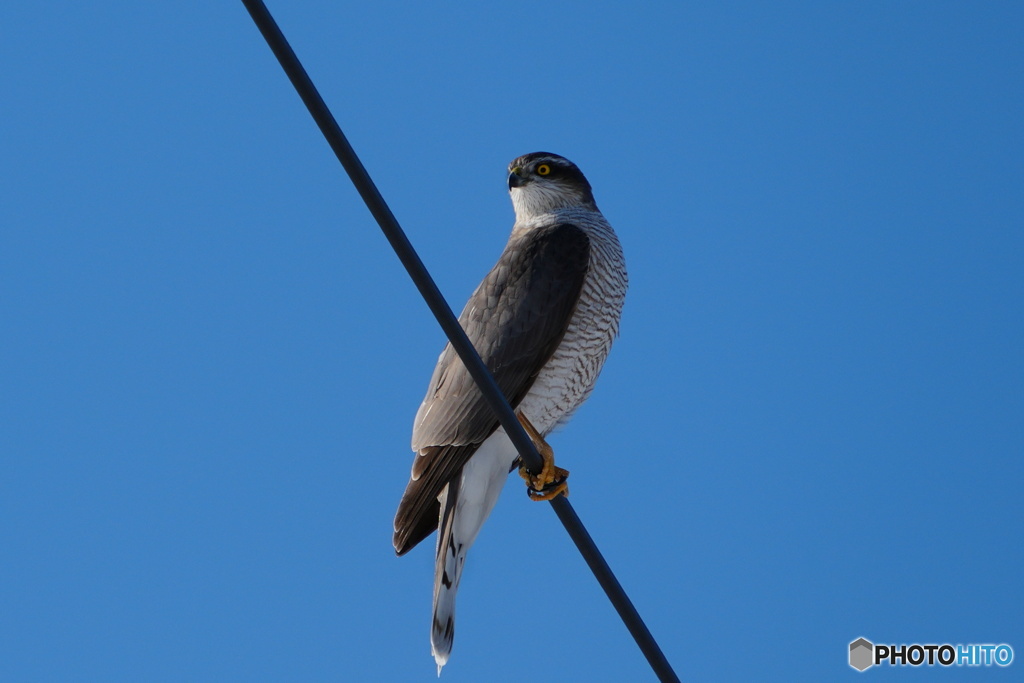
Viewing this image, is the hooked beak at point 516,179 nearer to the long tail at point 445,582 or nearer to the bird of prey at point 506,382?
the bird of prey at point 506,382

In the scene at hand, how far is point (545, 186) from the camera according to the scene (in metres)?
6.54

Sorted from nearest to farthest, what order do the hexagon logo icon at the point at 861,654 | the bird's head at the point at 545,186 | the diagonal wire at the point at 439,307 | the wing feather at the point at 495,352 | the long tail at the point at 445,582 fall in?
1. the diagonal wire at the point at 439,307
2. the wing feather at the point at 495,352
3. the long tail at the point at 445,582
4. the bird's head at the point at 545,186
5. the hexagon logo icon at the point at 861,654

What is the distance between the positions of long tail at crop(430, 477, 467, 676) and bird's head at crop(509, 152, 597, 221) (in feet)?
→ 6.80

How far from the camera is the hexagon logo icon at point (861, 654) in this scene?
7.10 m

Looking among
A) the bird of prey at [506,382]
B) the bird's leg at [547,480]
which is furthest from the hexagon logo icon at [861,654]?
Result: the bird's leg at [547,480]

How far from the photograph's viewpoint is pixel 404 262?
114 inches

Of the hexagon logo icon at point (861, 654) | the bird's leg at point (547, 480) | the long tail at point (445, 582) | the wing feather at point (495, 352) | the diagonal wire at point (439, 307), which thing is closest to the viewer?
the diagonal wire at point (439, 307)

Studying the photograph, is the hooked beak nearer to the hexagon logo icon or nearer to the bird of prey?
the bird of prey

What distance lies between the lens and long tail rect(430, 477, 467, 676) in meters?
5.08

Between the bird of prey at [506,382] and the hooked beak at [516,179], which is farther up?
the hooked beak at [516,179]

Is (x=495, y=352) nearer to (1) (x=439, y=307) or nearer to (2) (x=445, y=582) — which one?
(2) (x=445, y=582)

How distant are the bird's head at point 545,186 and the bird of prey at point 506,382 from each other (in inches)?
26.3

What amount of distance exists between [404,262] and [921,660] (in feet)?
18.1

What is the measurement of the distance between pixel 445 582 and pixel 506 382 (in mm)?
988
